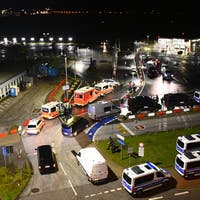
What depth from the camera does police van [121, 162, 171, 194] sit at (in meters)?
22.1

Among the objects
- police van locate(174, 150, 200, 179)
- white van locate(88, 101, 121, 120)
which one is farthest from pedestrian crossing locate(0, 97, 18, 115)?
police van locate(174, 150, 200, 179)

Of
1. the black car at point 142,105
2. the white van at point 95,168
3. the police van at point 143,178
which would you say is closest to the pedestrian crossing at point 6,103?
the black car at point 142,105

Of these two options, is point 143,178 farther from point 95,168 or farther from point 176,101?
point 176,101

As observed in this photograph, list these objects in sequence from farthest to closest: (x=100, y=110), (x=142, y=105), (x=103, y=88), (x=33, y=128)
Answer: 1. (x=103, y=88)
2. (x=142, y=105)
3. (x=100, y=110)
4. (x=33, y=128)

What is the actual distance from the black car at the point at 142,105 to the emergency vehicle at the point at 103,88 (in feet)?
25.3

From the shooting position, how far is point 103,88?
46531mm

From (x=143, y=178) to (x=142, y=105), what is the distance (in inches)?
699

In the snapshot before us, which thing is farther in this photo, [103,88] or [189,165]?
[103,88]

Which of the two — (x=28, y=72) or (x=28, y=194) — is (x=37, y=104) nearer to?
(x=28, y=72)

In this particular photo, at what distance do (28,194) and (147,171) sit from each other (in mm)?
9461

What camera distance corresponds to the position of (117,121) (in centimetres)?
3669

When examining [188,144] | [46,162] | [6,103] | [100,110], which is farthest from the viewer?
[6,103]

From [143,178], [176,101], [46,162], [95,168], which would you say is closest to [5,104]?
[46,162]

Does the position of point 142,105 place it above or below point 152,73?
below
